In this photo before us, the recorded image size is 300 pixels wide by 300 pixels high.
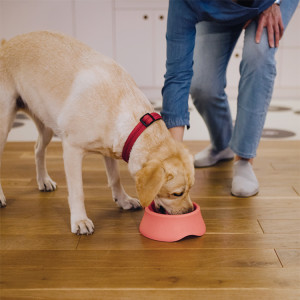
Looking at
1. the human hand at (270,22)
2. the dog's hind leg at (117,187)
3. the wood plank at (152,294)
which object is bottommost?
the dog's hind leg at (117,187)

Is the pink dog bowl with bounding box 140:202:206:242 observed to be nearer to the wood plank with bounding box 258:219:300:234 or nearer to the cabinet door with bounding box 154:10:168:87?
the wood plank with bounding box 258:219:300:234

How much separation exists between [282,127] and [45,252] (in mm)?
2982

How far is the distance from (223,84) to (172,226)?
1.27 metres

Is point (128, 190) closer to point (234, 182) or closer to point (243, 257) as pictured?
point (234, 182)

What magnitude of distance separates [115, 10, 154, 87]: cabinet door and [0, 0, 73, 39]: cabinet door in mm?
737

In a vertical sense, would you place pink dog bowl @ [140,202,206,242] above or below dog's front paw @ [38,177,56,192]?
above

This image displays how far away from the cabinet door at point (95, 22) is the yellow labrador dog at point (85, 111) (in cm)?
402

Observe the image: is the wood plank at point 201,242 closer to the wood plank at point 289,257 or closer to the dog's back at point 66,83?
the wood plank at point 289,257

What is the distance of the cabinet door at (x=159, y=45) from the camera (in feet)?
19.4

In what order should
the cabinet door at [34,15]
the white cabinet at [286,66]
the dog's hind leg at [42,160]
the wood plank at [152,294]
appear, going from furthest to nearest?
the white cabinet at [286,66] → the cabinet door at [34,15] → the dog's hind leg at [42,160] → the wood plank at [152,294]

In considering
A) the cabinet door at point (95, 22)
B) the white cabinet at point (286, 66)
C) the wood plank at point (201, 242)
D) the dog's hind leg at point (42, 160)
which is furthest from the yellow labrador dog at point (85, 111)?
the white cabinet at point (286, 66)

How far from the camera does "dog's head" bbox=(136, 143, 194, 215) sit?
5.30 ft

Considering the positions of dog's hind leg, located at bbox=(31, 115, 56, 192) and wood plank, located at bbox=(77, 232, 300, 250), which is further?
dog's hind leg, located at bbox=(31, 115, 56, 192)

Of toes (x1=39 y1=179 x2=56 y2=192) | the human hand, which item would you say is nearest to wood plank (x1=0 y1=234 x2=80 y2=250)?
toes (x1=39 y1=179 x2=56 y2=192)
